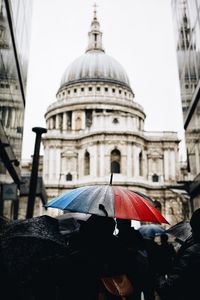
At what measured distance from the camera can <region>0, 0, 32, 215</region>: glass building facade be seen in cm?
1230

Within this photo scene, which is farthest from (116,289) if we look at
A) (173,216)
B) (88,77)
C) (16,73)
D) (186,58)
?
(88,77)

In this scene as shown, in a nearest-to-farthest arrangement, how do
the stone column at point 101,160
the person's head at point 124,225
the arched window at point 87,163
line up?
the person's head at point 124,225, the stone column at point 101,160, the arched window at point 87,163

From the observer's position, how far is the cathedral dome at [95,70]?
2122 inches

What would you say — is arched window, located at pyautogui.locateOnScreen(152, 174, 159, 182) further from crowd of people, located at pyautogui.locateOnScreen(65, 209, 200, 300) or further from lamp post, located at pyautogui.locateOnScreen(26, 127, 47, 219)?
crowd of people, located at pyautogui.locateOnScreen(65, 209, 200, 300)

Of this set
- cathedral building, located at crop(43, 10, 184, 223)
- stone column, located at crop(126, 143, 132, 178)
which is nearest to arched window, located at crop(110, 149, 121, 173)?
cathedral building, located at crop(43, 10, 184, 223)

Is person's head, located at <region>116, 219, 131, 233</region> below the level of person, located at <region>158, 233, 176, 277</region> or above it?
above

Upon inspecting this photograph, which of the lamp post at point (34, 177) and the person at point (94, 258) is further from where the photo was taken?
the lamp post at point (34, 177)

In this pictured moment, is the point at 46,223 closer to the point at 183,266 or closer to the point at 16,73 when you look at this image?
the point at 183,266

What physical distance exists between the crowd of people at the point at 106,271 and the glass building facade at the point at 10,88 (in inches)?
365

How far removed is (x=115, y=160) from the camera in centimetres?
3850

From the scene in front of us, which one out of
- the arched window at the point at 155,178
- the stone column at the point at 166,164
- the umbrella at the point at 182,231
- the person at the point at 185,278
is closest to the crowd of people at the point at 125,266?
the person at the point at 185,278

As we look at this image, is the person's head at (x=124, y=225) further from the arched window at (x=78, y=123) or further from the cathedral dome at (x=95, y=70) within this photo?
the cathedral dome at (x=95, y=70)

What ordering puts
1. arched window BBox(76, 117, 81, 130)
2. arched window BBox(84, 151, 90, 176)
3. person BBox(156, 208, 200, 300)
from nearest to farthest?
person BBox(156, 208, 200, 300) < arched window BBox(84, 151, 90, 176) < arched window BBox(76, 117, 81, 130)

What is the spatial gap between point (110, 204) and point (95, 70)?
172 ft
